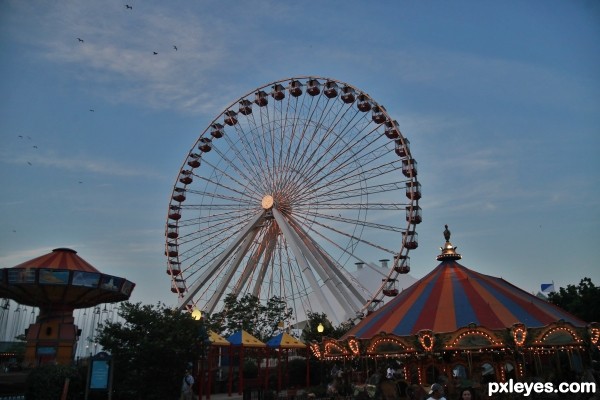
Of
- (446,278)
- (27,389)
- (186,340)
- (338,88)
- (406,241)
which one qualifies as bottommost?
(27,389)

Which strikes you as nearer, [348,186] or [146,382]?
[146,382]

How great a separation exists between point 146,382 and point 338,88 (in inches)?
612

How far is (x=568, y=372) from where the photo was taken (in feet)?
48.0

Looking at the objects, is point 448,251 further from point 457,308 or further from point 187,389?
point 187,389

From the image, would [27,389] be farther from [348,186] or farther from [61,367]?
[348,186]

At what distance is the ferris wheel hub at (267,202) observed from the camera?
947 inches

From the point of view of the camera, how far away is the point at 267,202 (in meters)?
24.2

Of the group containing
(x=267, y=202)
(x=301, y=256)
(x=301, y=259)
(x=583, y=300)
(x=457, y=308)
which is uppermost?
(x=267, y=202)

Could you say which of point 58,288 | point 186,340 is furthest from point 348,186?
point 58,288

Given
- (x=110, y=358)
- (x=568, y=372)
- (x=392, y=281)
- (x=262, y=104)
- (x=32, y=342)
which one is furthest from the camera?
(x=262, y=104)

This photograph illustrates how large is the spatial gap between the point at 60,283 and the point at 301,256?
1099 centimetres

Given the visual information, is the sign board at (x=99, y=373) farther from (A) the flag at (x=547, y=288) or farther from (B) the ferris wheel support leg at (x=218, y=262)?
(A) the flag at (x=547, y=288)

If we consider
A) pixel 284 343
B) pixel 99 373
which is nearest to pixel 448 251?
pixel 284 343

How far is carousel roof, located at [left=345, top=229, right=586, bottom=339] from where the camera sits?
14391 millimetres
